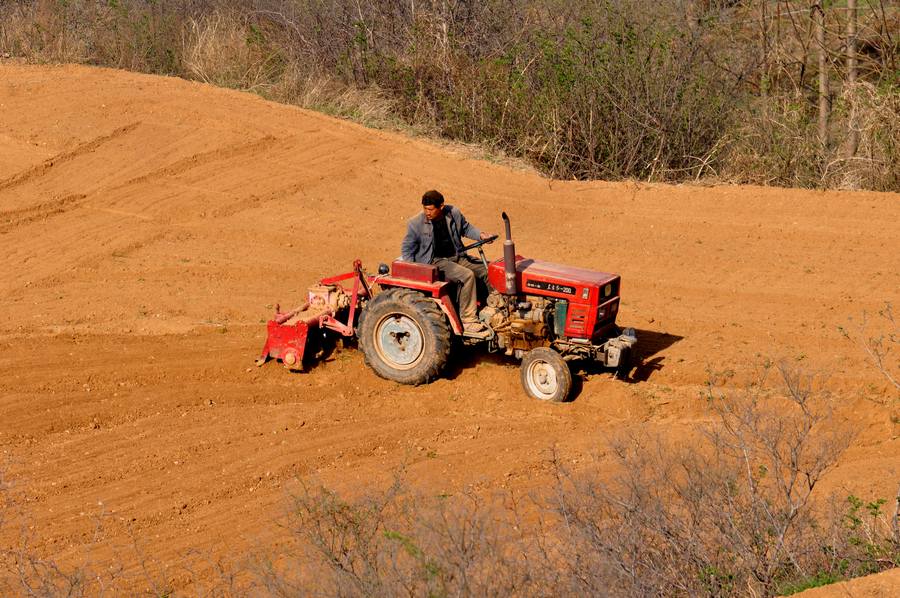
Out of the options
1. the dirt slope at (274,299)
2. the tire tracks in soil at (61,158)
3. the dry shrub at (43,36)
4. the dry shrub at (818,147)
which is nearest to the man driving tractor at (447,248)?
the dirt slope at (274,299)

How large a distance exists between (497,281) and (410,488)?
245 centimetres

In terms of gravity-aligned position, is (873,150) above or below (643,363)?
above

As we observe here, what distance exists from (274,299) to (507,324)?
3.47 m

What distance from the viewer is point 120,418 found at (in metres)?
8.94

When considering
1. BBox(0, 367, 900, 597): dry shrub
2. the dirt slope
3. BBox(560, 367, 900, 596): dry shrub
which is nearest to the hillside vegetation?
the dirt slope

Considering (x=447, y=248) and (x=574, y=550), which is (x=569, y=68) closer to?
(x=447, y=248)

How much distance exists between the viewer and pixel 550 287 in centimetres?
920

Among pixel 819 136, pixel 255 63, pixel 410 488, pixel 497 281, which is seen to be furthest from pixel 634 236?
pixel 255 63

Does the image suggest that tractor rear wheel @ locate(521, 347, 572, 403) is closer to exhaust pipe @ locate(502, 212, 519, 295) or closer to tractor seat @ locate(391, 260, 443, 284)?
exhaust pipe @ locate(502, 212, 519, 295)

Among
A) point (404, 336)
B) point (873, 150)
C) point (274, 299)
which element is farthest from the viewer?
point (873, 150)

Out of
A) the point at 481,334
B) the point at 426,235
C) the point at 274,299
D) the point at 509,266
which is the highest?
the point at 426,235

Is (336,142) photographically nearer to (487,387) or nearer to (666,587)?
(487,387)

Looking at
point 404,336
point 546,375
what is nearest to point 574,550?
point 546,375

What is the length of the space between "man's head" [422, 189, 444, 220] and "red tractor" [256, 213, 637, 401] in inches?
16.9
